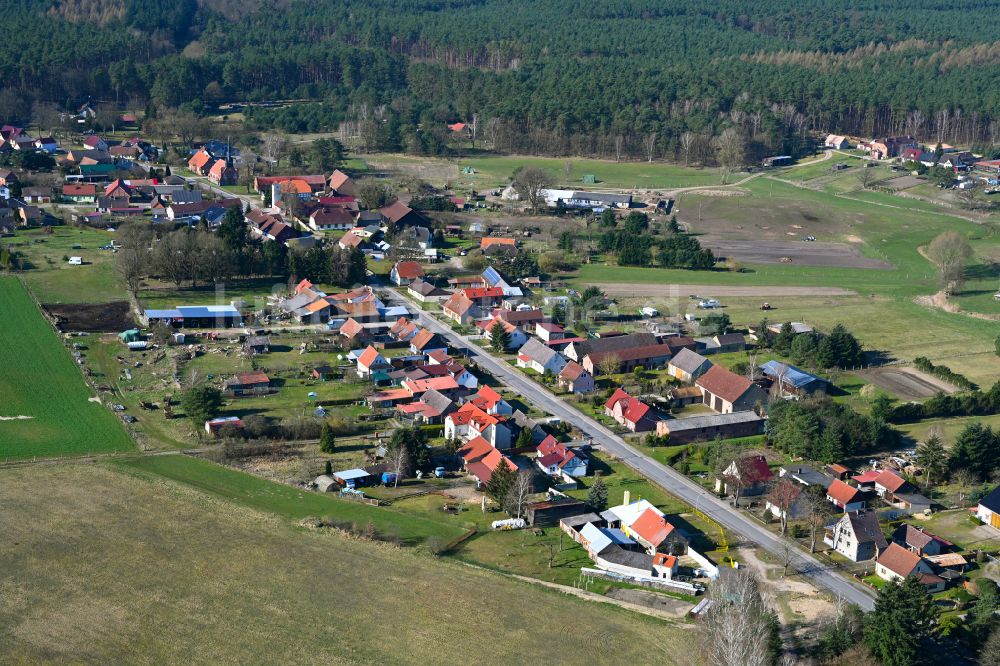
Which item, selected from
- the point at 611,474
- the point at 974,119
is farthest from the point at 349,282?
the point at 974,119

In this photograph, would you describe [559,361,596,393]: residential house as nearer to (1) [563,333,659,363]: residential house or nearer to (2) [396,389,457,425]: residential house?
(1) [563,333,659,363]: residential house

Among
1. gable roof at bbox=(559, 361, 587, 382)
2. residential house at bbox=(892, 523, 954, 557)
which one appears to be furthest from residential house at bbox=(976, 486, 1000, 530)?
gable roof at bbox=(559, 361, 587, 382)

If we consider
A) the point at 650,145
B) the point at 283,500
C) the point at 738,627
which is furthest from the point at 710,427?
the point at 650,145

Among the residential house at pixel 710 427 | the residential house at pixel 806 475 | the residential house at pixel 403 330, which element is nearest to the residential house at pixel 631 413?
the residential house at pixel 710 427

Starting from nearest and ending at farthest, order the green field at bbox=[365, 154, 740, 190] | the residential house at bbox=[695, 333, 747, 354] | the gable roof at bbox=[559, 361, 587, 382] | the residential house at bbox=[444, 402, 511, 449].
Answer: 1. the residential house at bbox=[444, 402, 511, 449]
2. the gable roof at bbox=[559, 361, 587, 382]
3. the residential house at bbox=[695, 333, 747, 354]
4. the green field at bbox=[365, 154, 740, 190]

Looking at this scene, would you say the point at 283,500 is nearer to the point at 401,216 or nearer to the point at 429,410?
the point at 429,410

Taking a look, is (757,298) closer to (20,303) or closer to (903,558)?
(903,558)
